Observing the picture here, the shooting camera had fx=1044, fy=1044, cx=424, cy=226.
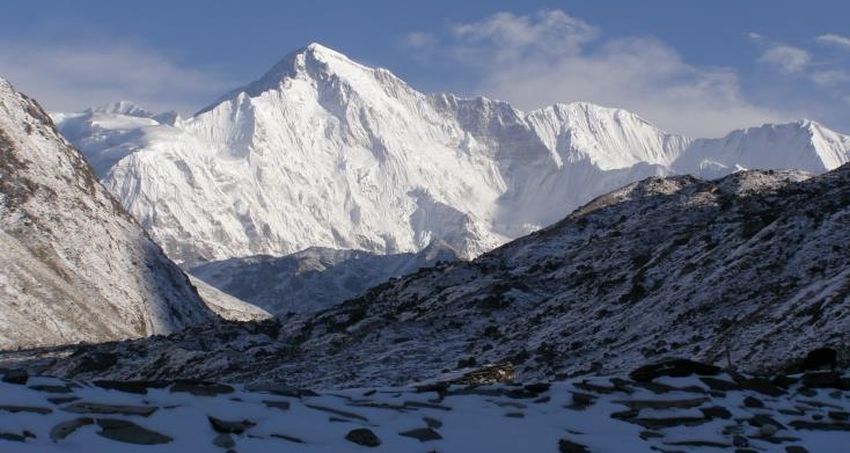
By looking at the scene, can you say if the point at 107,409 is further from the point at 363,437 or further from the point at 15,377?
the point at 363,437

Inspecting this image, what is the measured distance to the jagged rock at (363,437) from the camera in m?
14.0

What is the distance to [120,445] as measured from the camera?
497 inches

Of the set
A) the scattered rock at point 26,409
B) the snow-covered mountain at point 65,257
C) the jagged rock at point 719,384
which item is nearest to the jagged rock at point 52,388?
the scattered rock at point 26,409

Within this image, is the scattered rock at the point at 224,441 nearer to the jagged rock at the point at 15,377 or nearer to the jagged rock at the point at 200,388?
the jagged rock at the point at 200,388

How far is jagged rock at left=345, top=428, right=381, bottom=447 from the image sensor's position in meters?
14.0

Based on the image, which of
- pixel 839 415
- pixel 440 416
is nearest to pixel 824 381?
pixel 839 415

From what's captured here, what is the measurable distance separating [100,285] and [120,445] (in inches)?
4347

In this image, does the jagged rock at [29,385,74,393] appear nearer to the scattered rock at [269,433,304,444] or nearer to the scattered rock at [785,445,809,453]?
the scattered rock at [269,433,304,444]

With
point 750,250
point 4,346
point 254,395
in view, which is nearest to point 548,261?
point 750,250

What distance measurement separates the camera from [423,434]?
577 inches

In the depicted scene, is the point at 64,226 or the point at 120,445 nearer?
the point at 120,445

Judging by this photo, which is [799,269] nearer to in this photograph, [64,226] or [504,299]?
[504,299]

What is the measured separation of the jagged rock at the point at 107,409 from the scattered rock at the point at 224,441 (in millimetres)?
1178

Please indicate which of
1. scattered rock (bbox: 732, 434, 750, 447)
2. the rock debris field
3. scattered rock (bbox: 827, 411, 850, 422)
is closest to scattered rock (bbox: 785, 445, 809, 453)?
the rock debris field
